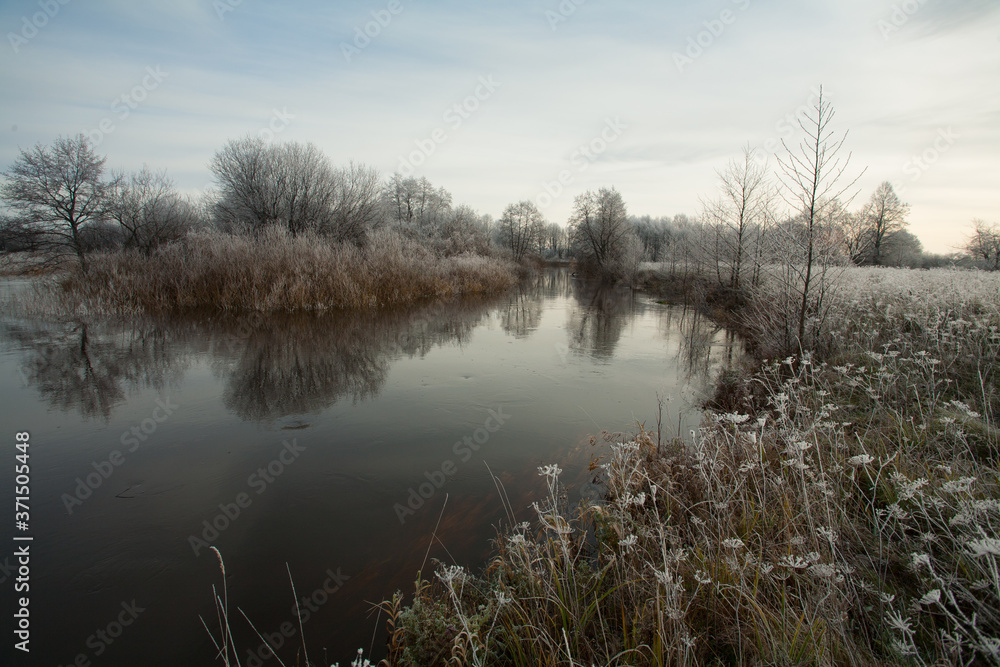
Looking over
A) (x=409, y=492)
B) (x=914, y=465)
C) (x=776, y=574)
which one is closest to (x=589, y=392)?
(x=409, y=492)

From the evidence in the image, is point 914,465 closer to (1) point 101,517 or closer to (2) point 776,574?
(2) point 776,574

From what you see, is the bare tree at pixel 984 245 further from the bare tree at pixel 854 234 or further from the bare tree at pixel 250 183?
the bare tree at pixel 250 183

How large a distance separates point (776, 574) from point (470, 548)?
212cm
